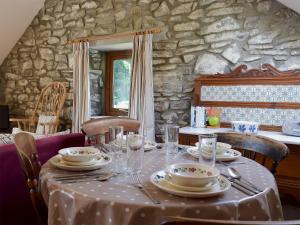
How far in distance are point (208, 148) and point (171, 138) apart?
0.35m

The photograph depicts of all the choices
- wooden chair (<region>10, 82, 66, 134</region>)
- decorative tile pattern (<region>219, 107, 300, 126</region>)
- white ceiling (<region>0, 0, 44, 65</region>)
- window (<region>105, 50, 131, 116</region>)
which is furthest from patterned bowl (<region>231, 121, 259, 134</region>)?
white ceiling (<region>0, 0, 44, 65</region>)

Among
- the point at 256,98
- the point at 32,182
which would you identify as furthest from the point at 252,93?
the point at 32,182

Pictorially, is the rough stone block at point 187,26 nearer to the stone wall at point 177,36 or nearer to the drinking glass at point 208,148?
the stone wall at point 177,36

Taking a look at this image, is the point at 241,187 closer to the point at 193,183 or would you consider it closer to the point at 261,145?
the point at 193,183

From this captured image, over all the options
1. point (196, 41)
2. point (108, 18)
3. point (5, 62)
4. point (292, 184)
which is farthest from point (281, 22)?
point (5, 62)

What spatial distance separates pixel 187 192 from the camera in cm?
92

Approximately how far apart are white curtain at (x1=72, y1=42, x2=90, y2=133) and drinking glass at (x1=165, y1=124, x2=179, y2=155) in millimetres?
2614

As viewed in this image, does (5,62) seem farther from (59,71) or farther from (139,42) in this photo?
(139,42)

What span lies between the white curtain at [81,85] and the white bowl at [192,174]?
9.97ft

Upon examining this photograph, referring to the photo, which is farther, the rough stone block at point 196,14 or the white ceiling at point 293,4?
the rough stone block at point 196,14

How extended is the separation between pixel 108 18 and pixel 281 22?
227cm

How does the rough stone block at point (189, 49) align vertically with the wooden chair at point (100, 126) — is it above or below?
above

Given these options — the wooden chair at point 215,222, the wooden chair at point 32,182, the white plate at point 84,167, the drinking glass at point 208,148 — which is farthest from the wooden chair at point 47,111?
the wooden chair at point 215,222

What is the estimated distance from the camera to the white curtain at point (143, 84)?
11.2ft
